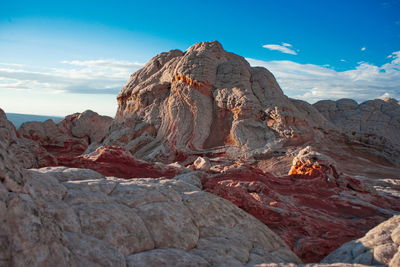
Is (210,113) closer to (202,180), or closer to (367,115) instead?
(202,180)

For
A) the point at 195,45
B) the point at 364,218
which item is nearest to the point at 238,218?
the point at 364,218

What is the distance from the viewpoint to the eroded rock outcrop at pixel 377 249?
525cm

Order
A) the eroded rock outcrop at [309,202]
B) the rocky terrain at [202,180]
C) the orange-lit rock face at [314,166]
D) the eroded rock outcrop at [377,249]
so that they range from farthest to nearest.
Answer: the orange-lit rock face at [314,166]
the eroded rock outcrop at [309,202]
the eroded rock outcrop at [377,249]
the rocky terrain at [202,180]

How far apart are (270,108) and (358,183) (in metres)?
9.72

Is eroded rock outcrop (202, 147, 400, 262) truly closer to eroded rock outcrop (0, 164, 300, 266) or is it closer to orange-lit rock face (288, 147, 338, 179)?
orange-lit rock face (288, 147, 338, 179)

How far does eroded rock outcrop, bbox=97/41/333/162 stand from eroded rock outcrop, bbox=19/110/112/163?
4540 mm

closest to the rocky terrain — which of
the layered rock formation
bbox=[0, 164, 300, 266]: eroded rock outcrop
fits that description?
bbox=[0, 164, 300, 266]: eroded rock outcrop

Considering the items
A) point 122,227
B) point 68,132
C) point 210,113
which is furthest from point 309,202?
point 68,132

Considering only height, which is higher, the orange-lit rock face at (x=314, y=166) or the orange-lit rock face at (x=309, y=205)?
the orange-lit rock face at (x=314, y=166)

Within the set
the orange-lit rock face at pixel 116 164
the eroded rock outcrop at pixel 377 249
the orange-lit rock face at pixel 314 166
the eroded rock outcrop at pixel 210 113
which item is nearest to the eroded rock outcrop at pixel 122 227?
the eroded rock outcrop at pixel 377 249

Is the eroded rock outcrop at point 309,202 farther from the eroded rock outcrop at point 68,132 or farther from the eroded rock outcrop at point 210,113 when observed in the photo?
the eroded rock outcrop at point 68,132

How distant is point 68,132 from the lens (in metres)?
30.6

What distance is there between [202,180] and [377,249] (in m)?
5.16

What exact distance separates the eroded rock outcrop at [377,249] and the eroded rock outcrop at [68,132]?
886 inches
